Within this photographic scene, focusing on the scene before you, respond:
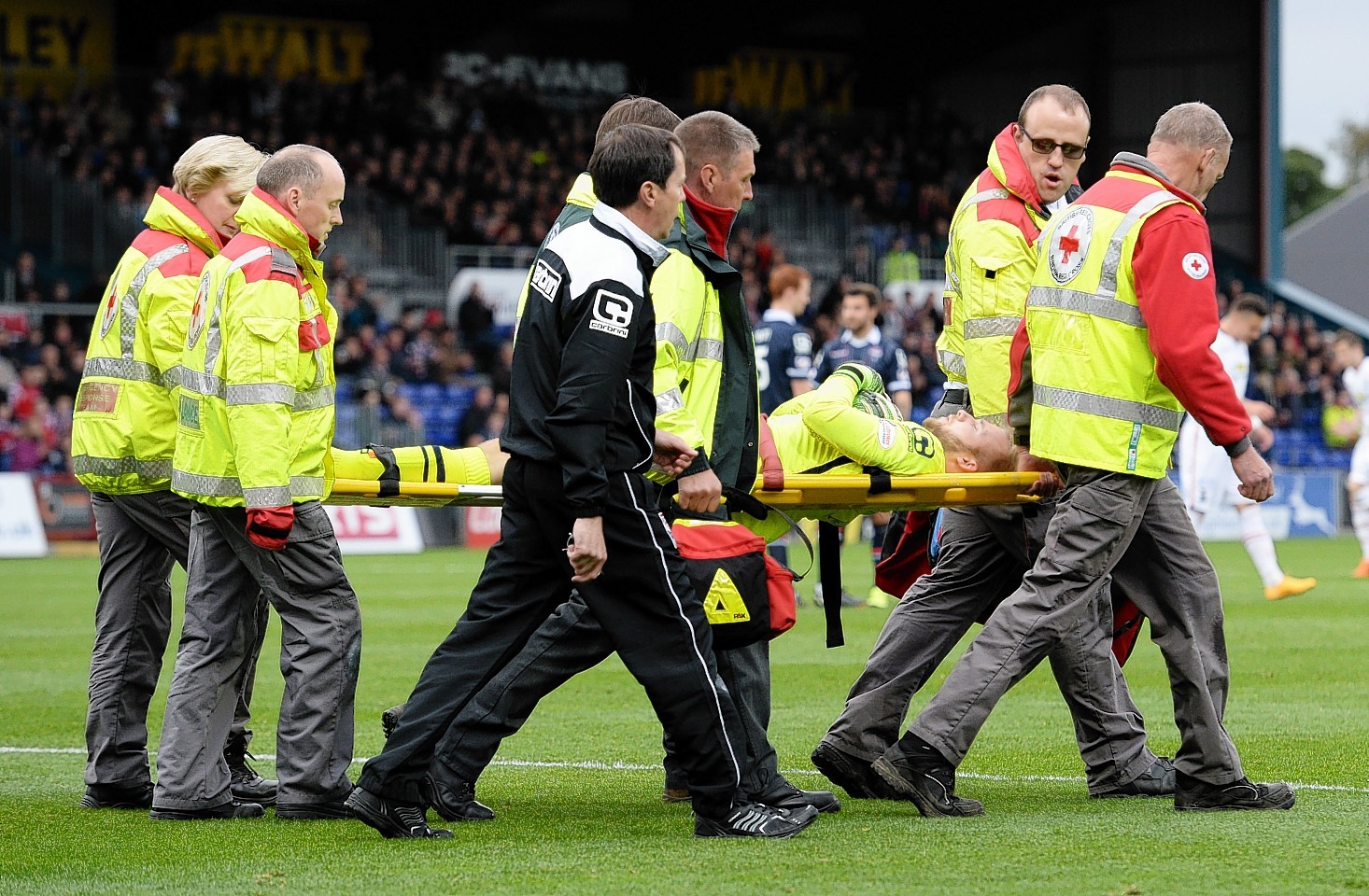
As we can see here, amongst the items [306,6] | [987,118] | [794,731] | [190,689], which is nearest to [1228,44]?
[987,118]

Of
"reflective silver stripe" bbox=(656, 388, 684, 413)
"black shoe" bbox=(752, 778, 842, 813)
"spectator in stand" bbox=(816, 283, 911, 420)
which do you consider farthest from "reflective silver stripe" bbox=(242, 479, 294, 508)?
"spectator in stand" bbox=(816, 283, 911, 420)

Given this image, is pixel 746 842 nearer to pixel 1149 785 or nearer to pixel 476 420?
pixel 1149 785

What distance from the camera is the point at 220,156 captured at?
20.7 ft

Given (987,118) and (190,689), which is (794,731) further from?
(987,118)

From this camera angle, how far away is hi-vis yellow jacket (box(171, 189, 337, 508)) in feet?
18.5

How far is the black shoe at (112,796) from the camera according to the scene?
242 inches

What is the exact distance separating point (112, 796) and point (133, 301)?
1683 millimetres

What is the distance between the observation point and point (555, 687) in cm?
591

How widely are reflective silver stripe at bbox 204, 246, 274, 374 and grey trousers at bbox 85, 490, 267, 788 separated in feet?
2.16

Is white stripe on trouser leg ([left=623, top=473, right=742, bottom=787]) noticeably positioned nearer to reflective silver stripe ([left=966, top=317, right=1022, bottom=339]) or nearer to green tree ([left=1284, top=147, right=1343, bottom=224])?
reflective silver stripe ([left=966, top=317, right=1022, bottom=339])

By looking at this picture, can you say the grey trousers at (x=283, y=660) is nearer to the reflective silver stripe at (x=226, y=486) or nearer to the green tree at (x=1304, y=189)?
the reflective silver stripe at (x=226, y=486)

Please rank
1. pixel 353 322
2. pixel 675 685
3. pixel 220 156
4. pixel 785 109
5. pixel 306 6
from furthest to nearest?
pixel 785 109 < pixel 306 6 < pixel 353 322 < pixel 220 156 < pixel 675 685

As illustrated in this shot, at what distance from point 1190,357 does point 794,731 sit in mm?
3006

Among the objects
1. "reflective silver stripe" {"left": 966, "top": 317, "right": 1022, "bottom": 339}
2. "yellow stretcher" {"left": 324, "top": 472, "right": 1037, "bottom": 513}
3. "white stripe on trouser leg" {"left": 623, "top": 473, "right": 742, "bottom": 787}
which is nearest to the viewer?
"white stripe on trouser leg" {"left": 623, "top": 473, "right": 742, "bottom": 787}
